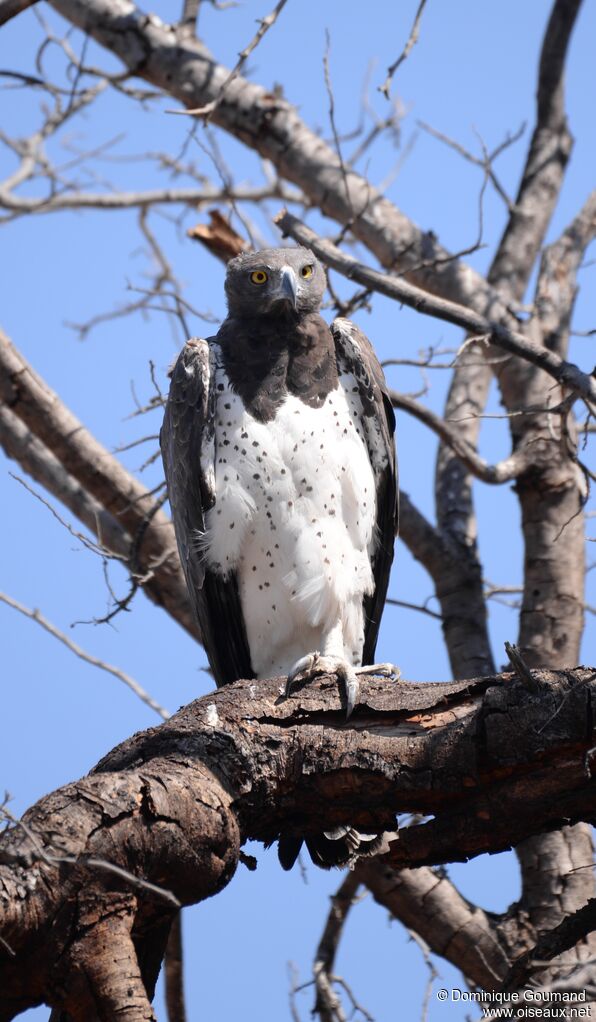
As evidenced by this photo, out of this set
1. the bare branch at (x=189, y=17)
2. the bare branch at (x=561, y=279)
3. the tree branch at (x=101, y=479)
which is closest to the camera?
the tree branch at (x=101, y=479)

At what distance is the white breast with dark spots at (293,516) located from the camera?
5188 millimetres

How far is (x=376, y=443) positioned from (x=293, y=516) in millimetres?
686

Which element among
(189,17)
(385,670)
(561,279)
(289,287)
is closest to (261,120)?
(189,17)

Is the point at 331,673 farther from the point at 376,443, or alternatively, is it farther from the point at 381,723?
the point at 376,443

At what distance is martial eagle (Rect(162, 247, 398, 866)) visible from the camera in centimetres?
→ 521

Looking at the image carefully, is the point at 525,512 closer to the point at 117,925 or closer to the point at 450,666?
the point at 450,666

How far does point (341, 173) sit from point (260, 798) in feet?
15.3

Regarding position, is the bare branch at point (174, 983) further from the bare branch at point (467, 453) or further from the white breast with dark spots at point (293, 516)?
the bare branch at point (467, 453)

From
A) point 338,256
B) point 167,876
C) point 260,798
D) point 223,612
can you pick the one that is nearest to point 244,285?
point 338,256

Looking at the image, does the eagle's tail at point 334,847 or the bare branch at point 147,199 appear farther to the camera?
the bare branch at point 147,199

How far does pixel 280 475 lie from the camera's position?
16.9ft

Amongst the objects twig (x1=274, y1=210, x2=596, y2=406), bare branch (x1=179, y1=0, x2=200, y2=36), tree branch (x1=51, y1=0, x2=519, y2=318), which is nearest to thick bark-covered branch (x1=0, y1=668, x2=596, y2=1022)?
twig (x1=274, y1=210, x2=596, y2=406)

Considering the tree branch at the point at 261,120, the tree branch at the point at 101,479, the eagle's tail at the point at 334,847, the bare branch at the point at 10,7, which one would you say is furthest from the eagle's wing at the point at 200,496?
the tree branch at the point at 261,120

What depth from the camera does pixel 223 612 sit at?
5.54 meters
